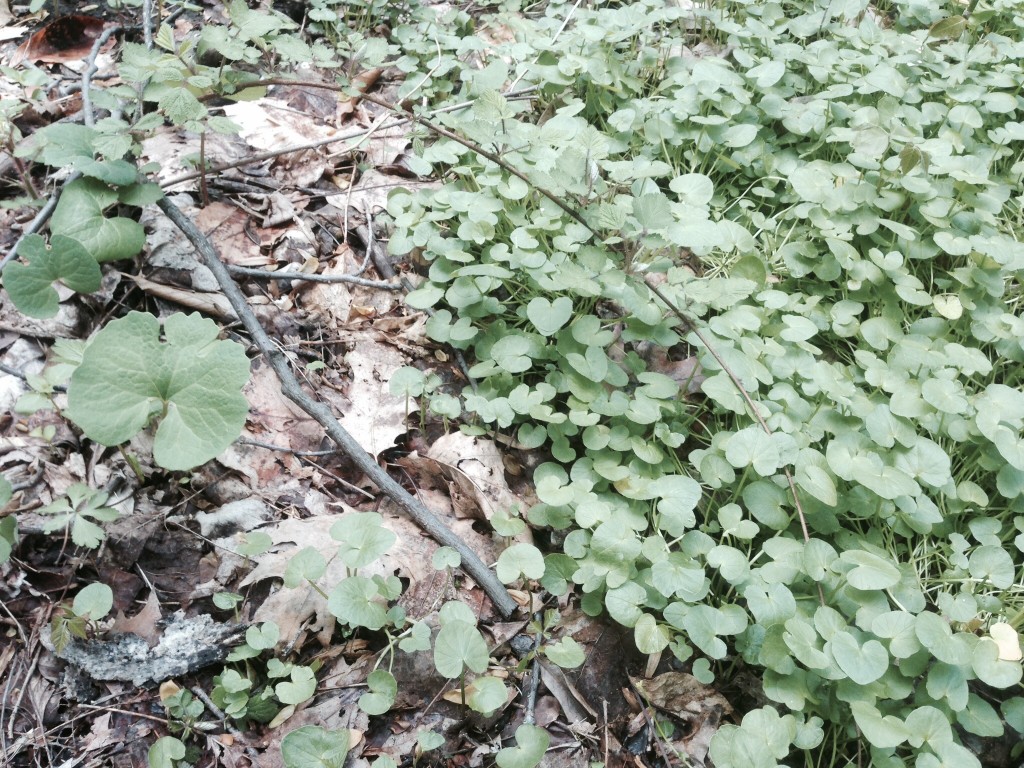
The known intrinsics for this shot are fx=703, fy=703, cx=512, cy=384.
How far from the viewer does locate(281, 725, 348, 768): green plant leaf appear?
148 centimetres

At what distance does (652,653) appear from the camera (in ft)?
5.80

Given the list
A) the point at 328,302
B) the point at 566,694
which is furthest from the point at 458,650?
the point at 328,302

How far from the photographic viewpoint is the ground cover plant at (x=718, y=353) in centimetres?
169

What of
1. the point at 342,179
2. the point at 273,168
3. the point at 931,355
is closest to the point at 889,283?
the point at 931,355

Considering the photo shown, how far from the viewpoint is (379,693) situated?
1589mm

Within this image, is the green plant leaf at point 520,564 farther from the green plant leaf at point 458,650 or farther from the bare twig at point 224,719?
the bare twig at point 224,719

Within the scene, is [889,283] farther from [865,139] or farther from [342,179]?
[342,179]

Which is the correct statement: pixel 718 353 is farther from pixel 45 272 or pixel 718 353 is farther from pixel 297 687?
pixel 45 272

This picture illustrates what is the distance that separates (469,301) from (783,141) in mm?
1675

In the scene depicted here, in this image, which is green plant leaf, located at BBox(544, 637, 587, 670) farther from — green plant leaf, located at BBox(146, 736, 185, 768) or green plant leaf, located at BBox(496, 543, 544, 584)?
green plant leaf, located at BBox(146, 736, 185, 768)

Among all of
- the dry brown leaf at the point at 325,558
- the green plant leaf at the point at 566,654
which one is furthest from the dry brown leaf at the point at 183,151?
the green plant leaf at the point at 566,654

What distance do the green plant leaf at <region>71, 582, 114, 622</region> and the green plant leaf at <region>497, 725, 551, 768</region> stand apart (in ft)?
3.13

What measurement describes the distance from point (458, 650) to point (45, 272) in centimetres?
140

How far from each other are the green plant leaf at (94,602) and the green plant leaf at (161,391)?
1.16ft
